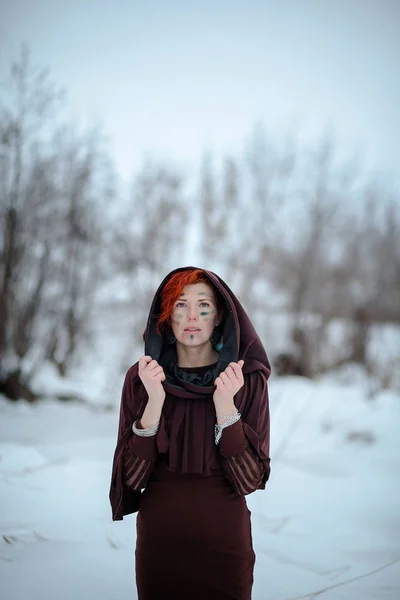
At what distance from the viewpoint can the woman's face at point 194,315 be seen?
5.32ft

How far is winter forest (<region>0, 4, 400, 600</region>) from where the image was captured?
8.33 ft

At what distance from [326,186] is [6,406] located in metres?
7.91

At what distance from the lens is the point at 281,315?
951 centimetres

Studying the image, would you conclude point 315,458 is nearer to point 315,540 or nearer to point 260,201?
point 315,540

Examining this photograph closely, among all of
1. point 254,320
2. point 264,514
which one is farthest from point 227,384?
point 254,320

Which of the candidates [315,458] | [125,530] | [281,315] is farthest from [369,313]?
[125,530]

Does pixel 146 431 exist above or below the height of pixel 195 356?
below

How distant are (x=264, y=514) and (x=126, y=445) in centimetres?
216

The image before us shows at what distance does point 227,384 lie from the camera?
4.67ft

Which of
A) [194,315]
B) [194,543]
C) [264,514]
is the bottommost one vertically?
[264,514]

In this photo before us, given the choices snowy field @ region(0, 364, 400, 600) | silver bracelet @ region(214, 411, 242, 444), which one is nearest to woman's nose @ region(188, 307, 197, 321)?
silver bracelet @ region(214, 411, 242, 444)

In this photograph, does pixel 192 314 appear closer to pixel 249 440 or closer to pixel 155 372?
pixel 155 372

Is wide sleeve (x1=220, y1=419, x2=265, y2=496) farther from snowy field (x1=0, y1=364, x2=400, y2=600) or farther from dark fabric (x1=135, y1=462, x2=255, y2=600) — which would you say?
snowy field (x1=0, y1=364, x2=400, y2=600)

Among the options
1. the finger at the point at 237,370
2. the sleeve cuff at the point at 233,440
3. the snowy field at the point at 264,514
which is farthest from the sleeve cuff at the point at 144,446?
the snowy field at the point at 264,514
